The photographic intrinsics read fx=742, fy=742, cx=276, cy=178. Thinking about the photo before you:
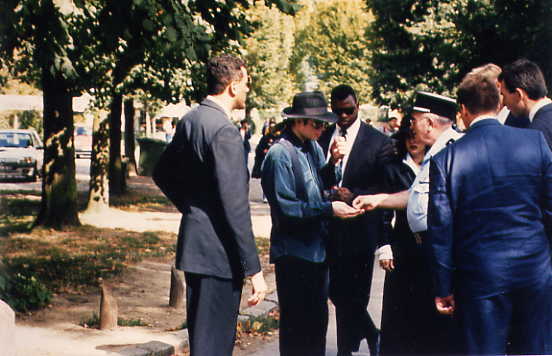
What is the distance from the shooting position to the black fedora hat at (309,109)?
4.89 meters

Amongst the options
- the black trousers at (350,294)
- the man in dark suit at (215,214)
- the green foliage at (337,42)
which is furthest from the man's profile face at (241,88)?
the green foliage at (337,42)

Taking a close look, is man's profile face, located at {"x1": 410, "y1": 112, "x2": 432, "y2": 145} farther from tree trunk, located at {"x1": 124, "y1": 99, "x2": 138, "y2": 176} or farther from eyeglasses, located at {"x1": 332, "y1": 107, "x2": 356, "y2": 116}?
tree trunk, located at {"x1": 124, "y1": 99, "x2": 138, "y2": 176}

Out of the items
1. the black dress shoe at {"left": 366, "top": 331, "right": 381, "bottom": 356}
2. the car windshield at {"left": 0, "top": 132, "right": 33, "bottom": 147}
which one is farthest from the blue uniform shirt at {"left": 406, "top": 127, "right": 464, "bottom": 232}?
the car windshield at {"left": 0, "top": 132, "right": 33, "bottom": 147}

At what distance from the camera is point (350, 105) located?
5.89 m

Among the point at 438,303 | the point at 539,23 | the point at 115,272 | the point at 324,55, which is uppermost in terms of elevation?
the point at 324,55

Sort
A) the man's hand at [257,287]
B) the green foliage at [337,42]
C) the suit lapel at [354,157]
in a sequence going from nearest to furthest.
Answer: the man's hand at [257,287] → the suit lapel at [354,157] → the green foliage at [337,42]

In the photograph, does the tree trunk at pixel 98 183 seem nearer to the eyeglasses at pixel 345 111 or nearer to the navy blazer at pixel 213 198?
the eyeglasses at pixel 345 111

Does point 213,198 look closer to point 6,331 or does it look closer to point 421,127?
point 6,331

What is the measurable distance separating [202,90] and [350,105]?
A: 744cm

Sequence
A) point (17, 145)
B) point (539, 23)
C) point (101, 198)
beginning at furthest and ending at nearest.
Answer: point (17, 145) → point (539, 23) → point (101, 198)

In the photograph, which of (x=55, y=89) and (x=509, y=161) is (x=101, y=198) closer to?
(x=55, y=89)

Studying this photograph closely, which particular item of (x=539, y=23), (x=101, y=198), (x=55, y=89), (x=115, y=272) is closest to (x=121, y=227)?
(x=101, y=198)

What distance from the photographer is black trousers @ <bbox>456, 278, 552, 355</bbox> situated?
3.57 meters

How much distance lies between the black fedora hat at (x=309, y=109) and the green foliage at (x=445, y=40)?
633 inches
